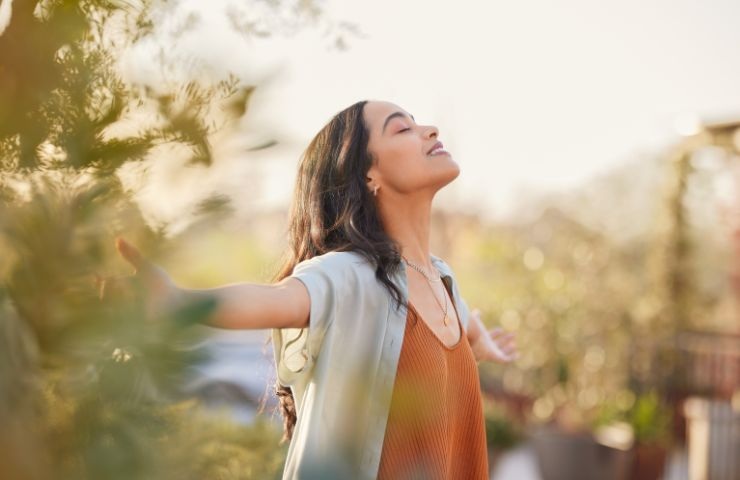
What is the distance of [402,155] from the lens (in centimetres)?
172

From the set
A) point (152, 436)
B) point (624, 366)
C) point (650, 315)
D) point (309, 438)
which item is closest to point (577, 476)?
point (624, 366)

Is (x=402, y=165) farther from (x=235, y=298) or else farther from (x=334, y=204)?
(x=235, y=298)

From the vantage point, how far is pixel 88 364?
532mm

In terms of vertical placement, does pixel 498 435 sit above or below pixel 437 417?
below

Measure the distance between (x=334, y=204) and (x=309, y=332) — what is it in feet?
1.46

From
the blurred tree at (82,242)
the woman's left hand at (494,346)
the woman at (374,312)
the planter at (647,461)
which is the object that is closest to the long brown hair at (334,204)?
the woman at (374,312)

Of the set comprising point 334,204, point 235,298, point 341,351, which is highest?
point 334,204

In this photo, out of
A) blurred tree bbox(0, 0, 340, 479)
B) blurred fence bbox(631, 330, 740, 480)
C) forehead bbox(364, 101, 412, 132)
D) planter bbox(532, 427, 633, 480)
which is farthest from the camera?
blurred fence bbox(631, 330, 740, 480)

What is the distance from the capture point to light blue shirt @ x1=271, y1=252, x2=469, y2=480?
50.6 inches

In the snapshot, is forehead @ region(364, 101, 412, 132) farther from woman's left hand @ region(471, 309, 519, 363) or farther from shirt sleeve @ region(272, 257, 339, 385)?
woman's left hand @ region(471, 309, 519, 363)

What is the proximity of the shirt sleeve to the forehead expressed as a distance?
40 centimetres

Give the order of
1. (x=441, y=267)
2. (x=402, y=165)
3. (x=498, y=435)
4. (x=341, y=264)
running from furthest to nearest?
(x=498, y=435)
(x=441, y=267)
(x=402, y=165)
(x=341, y=264)

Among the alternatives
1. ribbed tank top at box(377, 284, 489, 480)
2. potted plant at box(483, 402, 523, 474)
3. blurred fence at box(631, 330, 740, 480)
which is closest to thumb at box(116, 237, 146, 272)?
ribbed tank top at box(377, 284, 489, 480)

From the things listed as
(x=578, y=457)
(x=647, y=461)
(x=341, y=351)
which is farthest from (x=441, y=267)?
(x=647, y=461)
